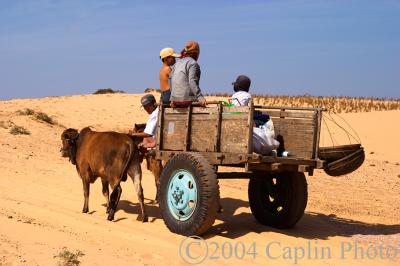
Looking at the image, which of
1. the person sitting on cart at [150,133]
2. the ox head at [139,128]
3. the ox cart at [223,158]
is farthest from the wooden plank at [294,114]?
the ox head at [139,128]

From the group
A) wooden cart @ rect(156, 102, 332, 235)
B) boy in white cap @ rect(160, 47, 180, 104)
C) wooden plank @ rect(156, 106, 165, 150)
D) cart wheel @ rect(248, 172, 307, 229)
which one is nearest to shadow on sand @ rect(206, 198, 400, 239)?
cart wheel @ rect(248, 172, 307, 229)

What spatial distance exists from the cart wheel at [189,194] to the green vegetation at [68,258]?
6.67 feet

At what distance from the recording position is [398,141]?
23.4 metres

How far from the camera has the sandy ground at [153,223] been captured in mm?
6199

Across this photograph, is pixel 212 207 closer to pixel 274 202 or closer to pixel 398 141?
pixel 274 202

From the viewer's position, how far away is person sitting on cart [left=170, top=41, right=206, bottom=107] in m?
8.06

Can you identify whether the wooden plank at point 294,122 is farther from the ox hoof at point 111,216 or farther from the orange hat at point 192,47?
the ox hoof at point 111,216

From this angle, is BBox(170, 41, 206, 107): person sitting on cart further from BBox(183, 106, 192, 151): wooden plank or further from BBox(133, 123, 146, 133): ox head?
BBox(133, 123, 146, 133): ox head

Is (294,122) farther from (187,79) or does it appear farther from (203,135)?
(187,79)

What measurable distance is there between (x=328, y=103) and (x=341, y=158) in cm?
2646

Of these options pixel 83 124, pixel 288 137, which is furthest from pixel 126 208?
pixel 83 124

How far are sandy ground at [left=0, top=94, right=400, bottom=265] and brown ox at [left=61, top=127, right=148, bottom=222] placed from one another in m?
0.47

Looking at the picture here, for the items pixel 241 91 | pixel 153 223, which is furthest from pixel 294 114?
pixel 153 223

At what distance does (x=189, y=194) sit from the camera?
25.0 feet
